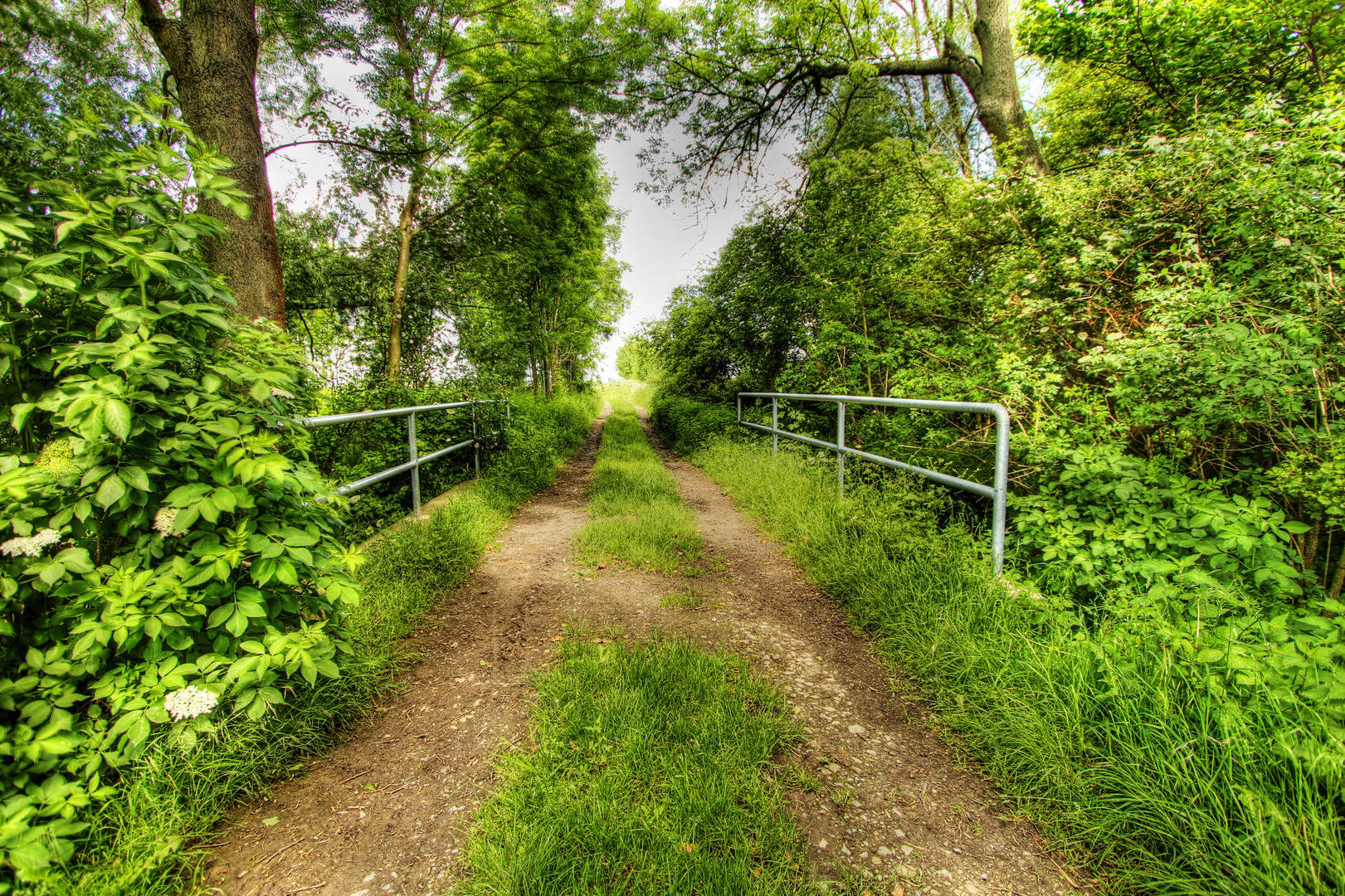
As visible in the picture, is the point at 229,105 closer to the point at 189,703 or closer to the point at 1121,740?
the point at 189,703

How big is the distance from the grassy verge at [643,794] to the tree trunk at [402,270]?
6.53 meters

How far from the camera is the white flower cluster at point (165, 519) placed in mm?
1392

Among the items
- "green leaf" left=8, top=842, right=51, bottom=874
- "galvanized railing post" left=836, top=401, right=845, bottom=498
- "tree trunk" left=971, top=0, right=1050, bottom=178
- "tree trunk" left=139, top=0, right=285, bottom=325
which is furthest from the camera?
"tree trunk" left=971, top=0, right=1050, bottom=178

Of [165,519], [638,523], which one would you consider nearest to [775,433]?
[638,523]

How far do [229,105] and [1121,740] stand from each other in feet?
16.5

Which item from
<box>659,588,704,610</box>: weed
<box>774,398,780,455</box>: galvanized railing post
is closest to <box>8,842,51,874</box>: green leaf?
<box>659,588,704,610</box>: weed

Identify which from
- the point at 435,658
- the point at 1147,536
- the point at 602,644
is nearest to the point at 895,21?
the point at 1147,536

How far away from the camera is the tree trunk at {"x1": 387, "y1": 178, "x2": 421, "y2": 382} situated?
7.02 metres

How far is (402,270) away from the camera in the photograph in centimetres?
700

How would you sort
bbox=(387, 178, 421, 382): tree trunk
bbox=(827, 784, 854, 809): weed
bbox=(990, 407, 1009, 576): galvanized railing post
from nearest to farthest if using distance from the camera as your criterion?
1. bbox=(827, 784, 854, 809): weed
2. bbox=(990, 407, 1009, 576): galvanized railing post
3. bbox=(387, 178, 421, 382): tree trunk

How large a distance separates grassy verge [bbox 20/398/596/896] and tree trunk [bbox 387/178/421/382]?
16.4 feet

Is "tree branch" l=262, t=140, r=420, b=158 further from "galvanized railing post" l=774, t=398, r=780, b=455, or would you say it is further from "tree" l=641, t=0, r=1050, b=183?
"galvanized railing post" l=774, t=398, r=780, b=455

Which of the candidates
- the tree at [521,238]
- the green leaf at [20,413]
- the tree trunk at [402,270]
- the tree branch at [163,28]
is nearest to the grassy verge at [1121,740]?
the green leaf at [20,413]

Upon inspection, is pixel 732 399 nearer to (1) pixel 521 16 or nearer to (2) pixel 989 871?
(1) pixel 521 16
